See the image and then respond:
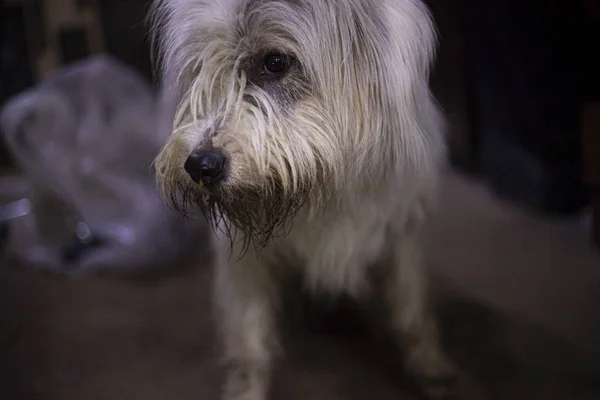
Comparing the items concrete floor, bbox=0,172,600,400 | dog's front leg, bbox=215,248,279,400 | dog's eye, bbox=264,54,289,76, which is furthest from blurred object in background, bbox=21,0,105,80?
dog's eye, bbox=264,54,289,76

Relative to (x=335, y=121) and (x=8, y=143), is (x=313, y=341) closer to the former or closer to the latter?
(x=335, y=121)

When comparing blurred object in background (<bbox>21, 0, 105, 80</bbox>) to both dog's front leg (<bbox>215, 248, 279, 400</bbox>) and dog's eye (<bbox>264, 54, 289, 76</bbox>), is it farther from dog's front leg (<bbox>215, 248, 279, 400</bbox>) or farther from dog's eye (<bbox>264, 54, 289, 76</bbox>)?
dog's eye (<bbox>264, 54, 289, 76</bbox>)

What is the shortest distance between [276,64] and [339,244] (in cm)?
34

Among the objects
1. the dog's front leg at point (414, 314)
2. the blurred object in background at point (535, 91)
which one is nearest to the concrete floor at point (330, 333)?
the dog's front leg at point (414, 314)

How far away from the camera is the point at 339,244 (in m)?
1.10

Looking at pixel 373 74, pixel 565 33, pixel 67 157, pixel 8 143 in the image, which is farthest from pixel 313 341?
pixel 565 33

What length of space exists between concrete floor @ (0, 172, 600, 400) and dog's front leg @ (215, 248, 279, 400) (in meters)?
0.06

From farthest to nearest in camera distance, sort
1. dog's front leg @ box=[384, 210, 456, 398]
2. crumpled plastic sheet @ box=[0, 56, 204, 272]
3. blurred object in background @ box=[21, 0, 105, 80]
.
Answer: blurred object in background @ box=[21, 0, 105, 80] < crumpled plastic sheet @ box=[0, 56, 204, 272] < dog's front leg @ box=[384, 210, 456, 398]

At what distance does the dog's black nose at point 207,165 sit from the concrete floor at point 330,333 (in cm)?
51

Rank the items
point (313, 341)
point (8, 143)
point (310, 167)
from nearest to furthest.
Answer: point (310, 167) → point (313, 341) → point (8, 143)

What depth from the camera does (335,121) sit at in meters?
0.94

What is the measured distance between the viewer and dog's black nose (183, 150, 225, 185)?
0.86m

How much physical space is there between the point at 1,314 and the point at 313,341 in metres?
0.70

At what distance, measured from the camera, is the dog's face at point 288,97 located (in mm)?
891
